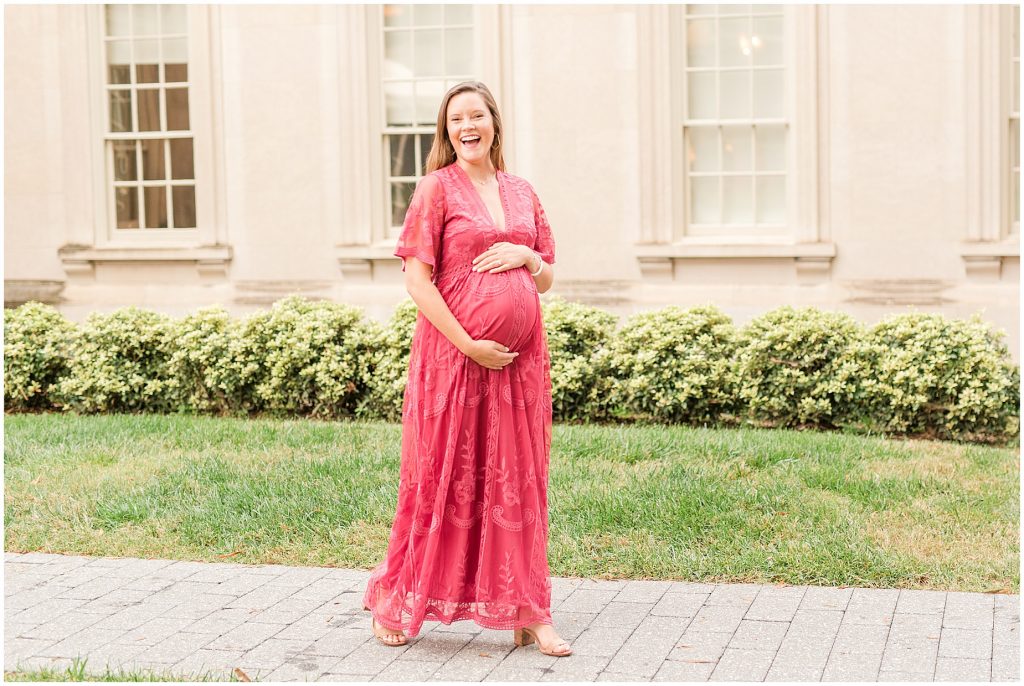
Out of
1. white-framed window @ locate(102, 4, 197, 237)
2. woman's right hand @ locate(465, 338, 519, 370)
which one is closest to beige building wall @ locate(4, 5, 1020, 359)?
white-framed window @ locate(102, 4, 197, 237)

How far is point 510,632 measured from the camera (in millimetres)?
4938

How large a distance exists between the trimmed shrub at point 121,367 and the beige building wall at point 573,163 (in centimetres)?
189

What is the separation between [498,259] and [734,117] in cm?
767

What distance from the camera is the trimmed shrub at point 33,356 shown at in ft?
35.3

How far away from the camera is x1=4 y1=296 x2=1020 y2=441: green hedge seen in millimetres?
9336

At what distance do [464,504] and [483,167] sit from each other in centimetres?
133

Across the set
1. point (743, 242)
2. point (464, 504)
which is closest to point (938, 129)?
point (743, 242)

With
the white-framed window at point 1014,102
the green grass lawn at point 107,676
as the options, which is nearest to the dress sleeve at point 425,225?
the green grass lawn at point 107,676

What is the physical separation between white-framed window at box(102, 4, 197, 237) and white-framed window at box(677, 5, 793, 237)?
524cm

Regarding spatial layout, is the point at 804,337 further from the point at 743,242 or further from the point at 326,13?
the point at 326,13

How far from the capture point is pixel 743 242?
1159cm

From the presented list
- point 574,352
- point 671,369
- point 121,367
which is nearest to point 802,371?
point 671,369

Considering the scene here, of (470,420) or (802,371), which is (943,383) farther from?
(470,420)

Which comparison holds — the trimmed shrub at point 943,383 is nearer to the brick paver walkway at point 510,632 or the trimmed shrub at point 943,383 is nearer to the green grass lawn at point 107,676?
the brick paver walkway at point 510,632
